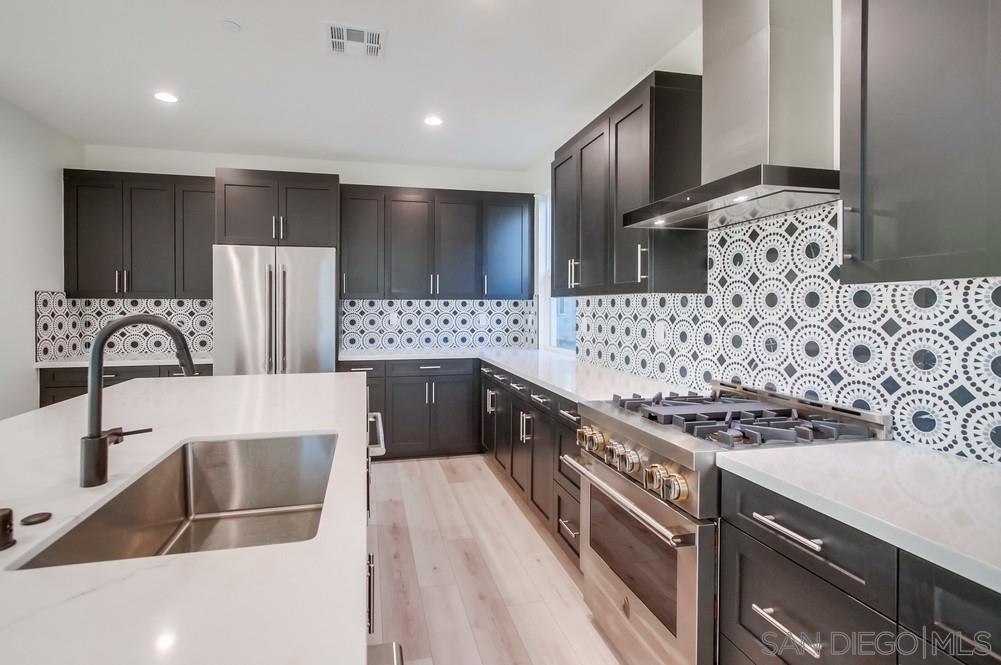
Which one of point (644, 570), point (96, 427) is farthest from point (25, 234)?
point (644, 570)

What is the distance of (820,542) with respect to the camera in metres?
1.10

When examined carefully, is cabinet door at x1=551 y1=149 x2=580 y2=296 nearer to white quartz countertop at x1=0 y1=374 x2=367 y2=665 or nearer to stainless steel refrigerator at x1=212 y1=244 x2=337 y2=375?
stainless steel refrigerator at x1=212 y1=244 x2=337 y2=375

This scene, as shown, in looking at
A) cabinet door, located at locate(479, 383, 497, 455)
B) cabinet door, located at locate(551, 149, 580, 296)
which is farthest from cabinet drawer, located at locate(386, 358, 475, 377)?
cabinet door, located at locate(551, 149, 580, 296)

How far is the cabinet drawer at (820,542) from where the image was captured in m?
0.98

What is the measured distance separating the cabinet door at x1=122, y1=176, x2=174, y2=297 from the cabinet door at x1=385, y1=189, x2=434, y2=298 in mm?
1779

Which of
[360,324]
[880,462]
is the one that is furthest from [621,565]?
[360,324]

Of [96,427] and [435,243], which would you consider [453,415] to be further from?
[96,427]

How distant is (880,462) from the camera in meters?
1.34

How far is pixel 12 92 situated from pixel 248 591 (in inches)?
167

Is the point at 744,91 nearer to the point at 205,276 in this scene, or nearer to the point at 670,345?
the point at 670,345

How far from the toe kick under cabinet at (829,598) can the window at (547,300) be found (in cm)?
329

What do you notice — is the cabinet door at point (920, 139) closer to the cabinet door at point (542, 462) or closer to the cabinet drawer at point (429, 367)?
the cabinet door at point (542, 462)

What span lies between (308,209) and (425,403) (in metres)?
1.89

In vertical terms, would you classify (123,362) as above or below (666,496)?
above
